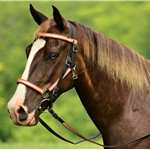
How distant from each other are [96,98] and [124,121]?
1.40 feet

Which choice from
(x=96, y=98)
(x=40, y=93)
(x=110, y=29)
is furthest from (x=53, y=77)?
(x=110, y=29)

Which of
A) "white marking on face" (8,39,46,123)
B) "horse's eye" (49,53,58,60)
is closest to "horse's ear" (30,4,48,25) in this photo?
"white marking on face" (8,39,46,123)

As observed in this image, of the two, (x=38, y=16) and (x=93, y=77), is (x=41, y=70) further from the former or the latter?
(x=38, y=16)

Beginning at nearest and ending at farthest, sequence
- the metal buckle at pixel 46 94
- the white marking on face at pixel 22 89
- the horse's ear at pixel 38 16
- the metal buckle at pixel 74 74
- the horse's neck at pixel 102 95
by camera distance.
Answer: the white marking on face at pixel 22 89, the metal buckle at pixel 46 94, the metal buckle at pixel 74 74, the horse's neck at pixel 102 95, the horse's ear at pixel 38 16

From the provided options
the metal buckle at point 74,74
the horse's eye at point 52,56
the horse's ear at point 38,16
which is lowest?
the metal buckle at point 74,74

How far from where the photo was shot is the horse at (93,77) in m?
5.12

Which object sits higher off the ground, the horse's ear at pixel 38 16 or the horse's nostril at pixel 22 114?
the horse's ear at pixel 38 16

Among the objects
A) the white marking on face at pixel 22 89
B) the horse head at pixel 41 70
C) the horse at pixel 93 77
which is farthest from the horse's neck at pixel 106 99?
the white marking on face at pixel 22 89

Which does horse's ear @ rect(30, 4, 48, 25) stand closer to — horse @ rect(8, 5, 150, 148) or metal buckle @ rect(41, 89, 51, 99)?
horse @ rect(8, 5, 150, 148)

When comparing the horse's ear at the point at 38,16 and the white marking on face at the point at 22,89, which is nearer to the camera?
the white marking on face at the point at 22,89

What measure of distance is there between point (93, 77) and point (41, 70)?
65 cm

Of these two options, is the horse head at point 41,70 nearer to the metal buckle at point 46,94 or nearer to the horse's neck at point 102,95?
the metal buckle at point 46,94

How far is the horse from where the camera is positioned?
512 cm

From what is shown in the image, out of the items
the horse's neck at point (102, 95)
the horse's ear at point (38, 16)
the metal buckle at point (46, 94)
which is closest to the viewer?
the metal buckle at point (46, 94)
